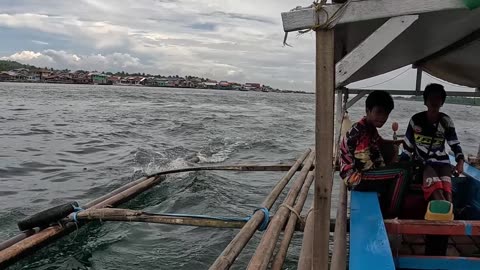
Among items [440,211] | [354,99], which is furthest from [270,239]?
[354,99]

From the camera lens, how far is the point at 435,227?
255 centimetres

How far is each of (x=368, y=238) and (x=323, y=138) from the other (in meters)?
0.68

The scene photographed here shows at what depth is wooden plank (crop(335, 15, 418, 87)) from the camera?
6.92 feet

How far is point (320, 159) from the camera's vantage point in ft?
8.09

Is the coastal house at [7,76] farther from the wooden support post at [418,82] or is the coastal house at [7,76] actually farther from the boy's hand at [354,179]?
the boy's hand at [354,179]

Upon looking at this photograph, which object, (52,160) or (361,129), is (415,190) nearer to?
(361,129)

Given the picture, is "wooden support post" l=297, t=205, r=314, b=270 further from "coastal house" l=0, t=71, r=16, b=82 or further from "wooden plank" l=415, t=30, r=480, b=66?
"coastal house" l=0, t=71, r=16, b=82

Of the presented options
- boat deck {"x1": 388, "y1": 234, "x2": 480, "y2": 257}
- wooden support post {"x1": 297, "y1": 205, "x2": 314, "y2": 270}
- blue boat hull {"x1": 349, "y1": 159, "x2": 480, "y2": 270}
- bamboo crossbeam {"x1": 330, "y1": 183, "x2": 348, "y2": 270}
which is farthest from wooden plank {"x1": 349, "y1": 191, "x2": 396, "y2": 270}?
wooden support post {"x1": 297, "y1": 205, "x2": 314, "y2": 270}

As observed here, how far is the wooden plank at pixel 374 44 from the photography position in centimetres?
211

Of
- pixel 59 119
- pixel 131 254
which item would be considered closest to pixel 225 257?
pixel 131 254

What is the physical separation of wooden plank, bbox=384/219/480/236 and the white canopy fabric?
45.4 inches

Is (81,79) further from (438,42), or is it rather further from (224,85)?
Answer: (438,42)

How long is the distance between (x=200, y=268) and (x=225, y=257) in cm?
220

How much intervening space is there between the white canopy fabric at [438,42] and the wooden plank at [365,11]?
156mm
